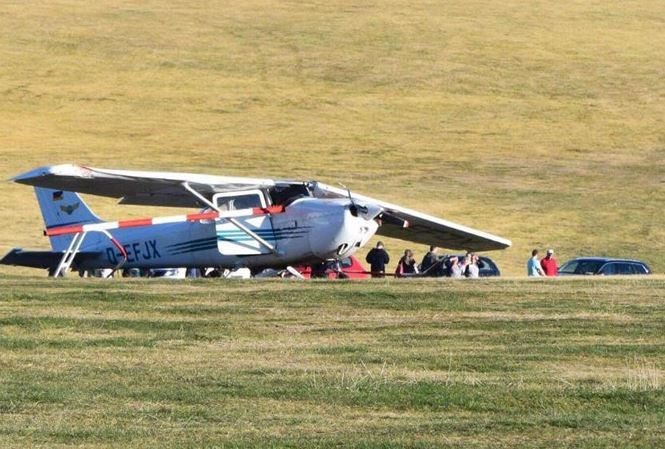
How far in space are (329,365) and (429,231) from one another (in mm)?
16626

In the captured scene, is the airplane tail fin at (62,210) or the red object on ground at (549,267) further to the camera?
the red object on ground at (549,267)

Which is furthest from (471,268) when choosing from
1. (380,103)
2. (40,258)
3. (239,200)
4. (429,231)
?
(380,103)

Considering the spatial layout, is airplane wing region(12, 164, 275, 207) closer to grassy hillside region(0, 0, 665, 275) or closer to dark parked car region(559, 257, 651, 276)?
dark parked car region(559, 257, 651, 276)

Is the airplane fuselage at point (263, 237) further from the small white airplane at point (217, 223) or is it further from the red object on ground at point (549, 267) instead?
the red object on ground at point (549, 267)

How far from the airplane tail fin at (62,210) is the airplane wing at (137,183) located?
2.18 meters

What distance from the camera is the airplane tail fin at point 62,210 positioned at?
29.1 metres

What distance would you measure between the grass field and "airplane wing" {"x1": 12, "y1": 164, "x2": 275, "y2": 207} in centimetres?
531

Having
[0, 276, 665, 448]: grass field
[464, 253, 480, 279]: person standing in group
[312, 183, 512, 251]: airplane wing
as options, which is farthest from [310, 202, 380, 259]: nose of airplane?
[0, 276, 665, 448]: grass field

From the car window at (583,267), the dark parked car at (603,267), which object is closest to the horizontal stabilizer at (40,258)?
the dark parked car at (603,267)

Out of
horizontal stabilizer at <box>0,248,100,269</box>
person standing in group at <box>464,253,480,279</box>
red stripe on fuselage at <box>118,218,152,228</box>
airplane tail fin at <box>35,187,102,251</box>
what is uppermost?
red stripe on fuselage at <box>118,218,152,228</box>

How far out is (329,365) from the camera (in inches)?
518

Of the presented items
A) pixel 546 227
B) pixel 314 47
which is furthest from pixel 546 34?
pixel 546 227

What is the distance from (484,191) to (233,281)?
31032 mm

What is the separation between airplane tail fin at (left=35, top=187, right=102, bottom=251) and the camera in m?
29.1
